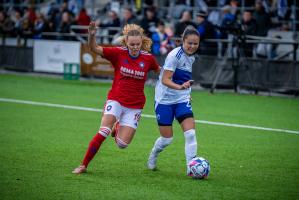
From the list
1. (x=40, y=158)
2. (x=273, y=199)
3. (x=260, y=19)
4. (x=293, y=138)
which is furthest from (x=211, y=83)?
(x=273, y=199)

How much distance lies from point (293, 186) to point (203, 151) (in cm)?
298

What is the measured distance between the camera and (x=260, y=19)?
864 inches

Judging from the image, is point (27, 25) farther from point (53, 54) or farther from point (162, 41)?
point (162, 41)

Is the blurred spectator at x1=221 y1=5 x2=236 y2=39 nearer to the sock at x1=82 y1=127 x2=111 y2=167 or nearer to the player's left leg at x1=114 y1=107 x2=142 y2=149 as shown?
the player's left leg at x1=114 y1=107 x2=142 y2=149

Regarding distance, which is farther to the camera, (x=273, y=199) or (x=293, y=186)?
(x=293, y=186)

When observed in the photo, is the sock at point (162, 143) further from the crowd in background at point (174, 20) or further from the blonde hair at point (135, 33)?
the crowd in background at point (174, 20)

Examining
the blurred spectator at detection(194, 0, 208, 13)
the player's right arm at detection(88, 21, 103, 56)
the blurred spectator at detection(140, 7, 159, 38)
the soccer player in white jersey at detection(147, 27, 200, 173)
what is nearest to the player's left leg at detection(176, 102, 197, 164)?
the soccer player in white jersey at detection(147, 27, 200, 173)

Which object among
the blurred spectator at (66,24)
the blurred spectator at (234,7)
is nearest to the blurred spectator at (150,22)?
the blurred spectator at (234,7)

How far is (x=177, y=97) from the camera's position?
9.57 m

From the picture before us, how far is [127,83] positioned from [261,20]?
1307 centimetres

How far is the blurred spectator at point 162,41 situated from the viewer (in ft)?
76.0

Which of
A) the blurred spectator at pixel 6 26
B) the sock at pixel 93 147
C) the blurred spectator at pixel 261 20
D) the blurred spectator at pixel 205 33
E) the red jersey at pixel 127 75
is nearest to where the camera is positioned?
the sock at pixel 93 147

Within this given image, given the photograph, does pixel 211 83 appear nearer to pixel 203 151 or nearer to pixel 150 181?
pixel 203 151

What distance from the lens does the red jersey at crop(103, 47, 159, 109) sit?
379 inches
